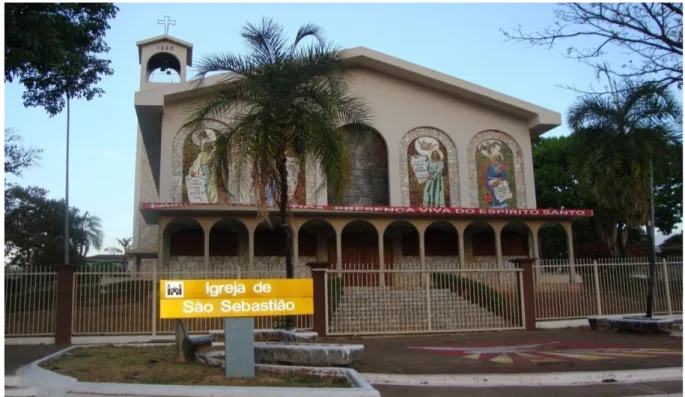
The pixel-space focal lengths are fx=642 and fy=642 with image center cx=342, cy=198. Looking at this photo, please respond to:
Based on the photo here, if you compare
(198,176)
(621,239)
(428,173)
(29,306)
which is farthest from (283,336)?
(621,239)

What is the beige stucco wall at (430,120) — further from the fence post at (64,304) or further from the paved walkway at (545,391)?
the paved walkway at (545,391)

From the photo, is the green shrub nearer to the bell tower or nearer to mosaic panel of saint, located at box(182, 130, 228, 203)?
mosaic panel of saint, located at box(182, 130, 228, 203)

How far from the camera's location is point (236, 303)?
309 inches

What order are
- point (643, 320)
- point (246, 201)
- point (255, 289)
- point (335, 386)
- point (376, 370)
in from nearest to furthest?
point (335, 386), point (255, 289), point (376, 370), point (643, 320), point (246, 201)

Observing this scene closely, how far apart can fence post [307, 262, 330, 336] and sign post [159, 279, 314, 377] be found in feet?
20.9

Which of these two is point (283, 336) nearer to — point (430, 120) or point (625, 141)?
point (625, 141)

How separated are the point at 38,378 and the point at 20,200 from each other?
130ft

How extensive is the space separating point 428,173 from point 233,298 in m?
19.6

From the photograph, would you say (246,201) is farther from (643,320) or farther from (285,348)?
(285,348)

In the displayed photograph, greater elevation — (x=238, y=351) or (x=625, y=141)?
(x=625, y=141)

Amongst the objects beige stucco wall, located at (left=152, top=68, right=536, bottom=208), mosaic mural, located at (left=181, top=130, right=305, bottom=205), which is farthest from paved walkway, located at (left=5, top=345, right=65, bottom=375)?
beige stucco wall, located at (left=152, top=68, right=536, bottom=208)

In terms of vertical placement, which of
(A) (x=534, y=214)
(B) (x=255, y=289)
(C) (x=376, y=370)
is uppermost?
(A) (x=534, y=214)

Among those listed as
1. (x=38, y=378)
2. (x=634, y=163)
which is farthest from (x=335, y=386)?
(x=634, y=163)

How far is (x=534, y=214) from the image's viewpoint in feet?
80.6
